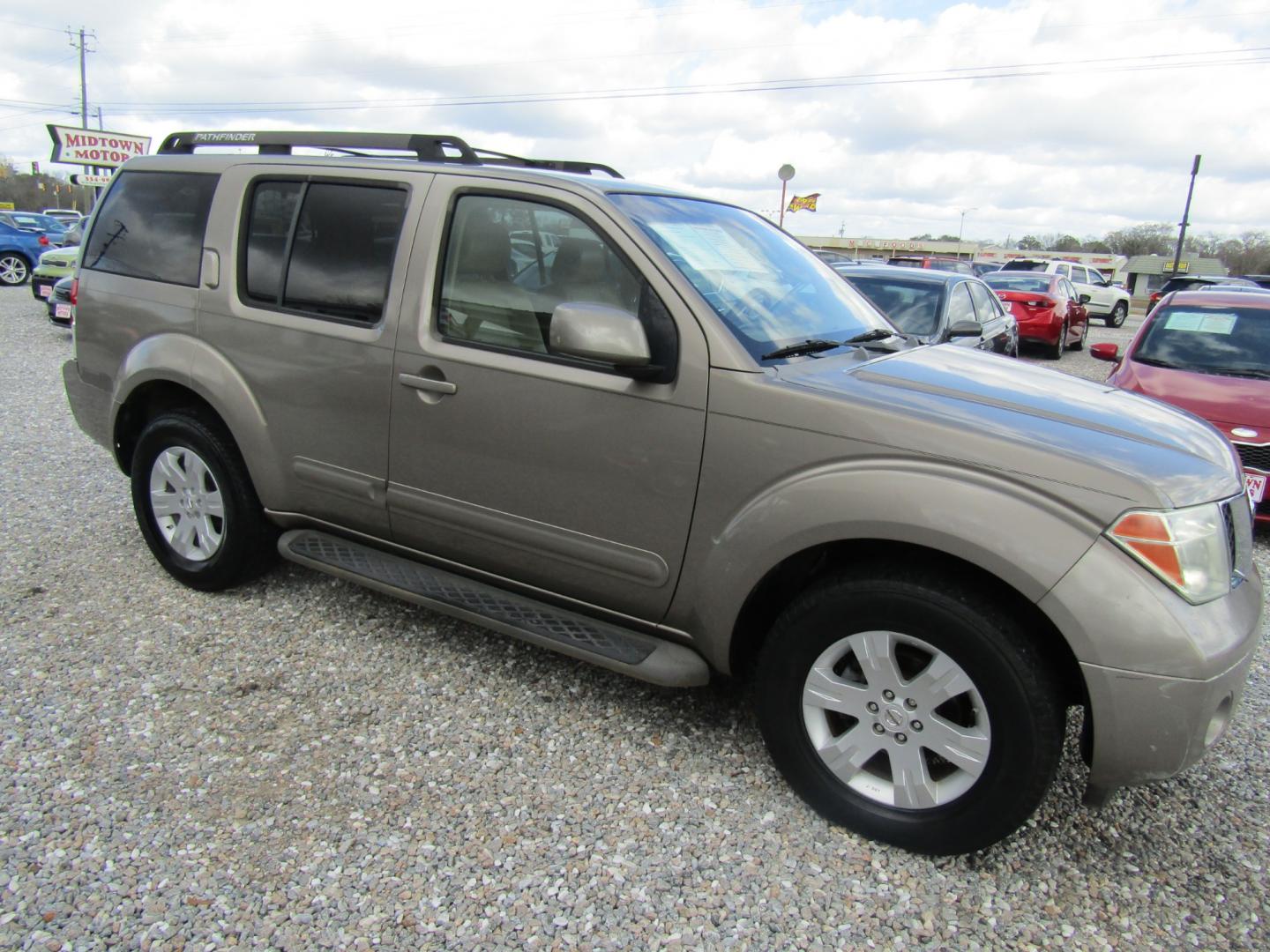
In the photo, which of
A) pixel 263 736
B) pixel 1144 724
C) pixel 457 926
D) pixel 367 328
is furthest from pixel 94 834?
pixel 1144 724

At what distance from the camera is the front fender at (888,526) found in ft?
7.09

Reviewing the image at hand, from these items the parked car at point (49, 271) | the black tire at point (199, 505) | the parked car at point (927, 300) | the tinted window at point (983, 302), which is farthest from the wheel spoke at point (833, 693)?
the parked car at point (49, 271)

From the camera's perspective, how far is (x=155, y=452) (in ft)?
12.8

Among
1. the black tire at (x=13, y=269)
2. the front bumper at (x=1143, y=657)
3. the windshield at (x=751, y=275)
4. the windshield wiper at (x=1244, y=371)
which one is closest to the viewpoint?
the front bumper at (x=1143, y=657)

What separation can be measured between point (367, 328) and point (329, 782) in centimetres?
158

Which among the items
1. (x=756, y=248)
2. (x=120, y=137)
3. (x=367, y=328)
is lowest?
(x=367, y=328)

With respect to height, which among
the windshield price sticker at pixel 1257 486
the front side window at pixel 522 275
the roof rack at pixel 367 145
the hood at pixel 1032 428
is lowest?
the windshield price sticker at pixel 1257 486

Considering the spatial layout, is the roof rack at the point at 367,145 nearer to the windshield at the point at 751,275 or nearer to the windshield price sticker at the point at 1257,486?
the windshield at the point at 751,275

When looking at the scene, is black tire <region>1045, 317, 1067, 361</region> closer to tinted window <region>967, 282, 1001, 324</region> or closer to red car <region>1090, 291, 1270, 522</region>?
tinted window <region>967, 282, 1001, 324</region>

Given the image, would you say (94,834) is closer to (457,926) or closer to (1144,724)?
(457,926)

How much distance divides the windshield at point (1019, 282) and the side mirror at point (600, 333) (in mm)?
14086

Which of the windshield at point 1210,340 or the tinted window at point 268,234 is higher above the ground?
the tinted window at point 268,234

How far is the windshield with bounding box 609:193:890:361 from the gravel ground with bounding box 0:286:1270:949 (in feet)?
4.68

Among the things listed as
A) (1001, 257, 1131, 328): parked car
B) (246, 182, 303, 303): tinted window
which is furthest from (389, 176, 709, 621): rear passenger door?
(1001, 257, 1131, 328): parked car
